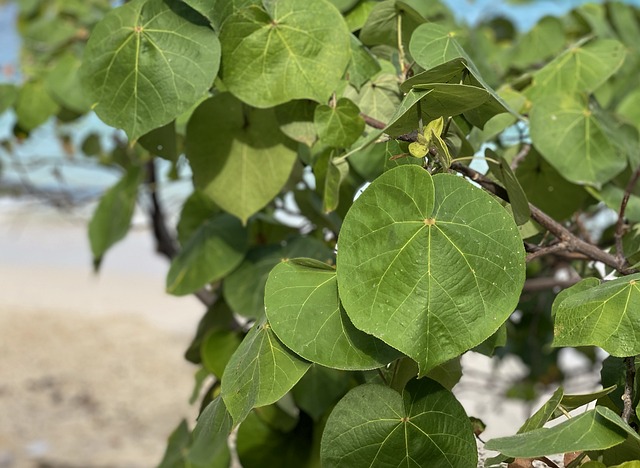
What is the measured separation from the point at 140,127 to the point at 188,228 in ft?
1.33

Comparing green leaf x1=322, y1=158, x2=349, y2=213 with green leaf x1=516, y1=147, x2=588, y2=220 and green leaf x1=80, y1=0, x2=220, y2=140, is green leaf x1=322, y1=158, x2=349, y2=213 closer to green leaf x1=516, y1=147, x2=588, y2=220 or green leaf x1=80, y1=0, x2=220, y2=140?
green leaf x1=80, y1=0, x2=220, y2=140

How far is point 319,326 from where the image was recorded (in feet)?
1.53

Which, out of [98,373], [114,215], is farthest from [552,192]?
[98,373]

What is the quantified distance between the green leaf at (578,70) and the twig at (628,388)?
1.33ft

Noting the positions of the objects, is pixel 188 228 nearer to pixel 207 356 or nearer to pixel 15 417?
pixel 207 356

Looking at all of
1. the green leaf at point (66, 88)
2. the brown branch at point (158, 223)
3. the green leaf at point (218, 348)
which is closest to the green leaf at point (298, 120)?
the green leaf at point (218, 348)

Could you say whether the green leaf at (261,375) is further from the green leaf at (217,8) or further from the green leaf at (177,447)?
the green leaf at (177,447)

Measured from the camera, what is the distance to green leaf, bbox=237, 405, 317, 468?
2.68 feet

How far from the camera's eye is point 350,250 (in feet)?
1.46

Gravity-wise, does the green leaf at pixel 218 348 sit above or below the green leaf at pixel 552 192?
below

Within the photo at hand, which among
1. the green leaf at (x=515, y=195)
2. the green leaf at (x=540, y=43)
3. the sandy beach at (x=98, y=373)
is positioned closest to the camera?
the green leaf at (x=515, y=195)

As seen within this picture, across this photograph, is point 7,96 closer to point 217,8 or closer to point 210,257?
point 210,257

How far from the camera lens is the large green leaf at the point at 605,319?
0.43 m

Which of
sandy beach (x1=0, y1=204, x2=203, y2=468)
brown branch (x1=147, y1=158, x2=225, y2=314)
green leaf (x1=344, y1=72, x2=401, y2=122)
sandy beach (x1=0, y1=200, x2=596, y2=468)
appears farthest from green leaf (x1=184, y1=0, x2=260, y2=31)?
sandy beach (x1=0, y1=204, x2=203, y2=468)
